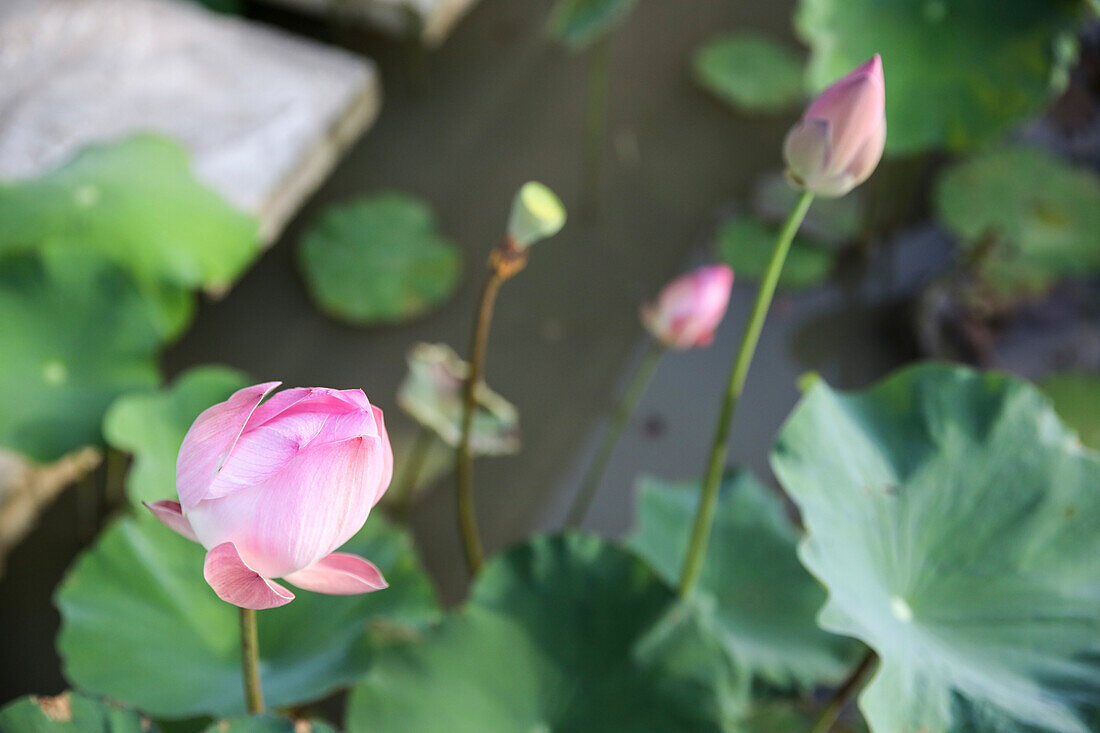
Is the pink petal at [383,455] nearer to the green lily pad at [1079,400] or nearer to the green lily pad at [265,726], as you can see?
the green lily pad at [265,726]

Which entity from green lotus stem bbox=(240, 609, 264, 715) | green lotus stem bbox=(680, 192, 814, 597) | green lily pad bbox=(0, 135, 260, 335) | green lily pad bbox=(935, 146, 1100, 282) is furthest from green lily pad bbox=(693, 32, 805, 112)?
green lotus stem bbox=(240, 609, 264, 715)

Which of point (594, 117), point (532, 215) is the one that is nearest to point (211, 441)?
point (532, 215)

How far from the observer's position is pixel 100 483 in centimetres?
174

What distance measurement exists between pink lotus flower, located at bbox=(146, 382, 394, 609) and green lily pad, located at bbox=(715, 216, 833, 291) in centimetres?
161

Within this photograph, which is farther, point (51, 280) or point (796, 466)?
point (51, 280)

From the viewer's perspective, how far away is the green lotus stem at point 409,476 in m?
1.72

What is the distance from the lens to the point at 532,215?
30.5 inches

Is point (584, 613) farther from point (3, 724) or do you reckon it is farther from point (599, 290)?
point (599, 290)

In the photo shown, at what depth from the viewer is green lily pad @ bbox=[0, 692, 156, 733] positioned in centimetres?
60

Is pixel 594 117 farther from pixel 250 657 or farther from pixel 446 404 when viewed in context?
pixel 250 657

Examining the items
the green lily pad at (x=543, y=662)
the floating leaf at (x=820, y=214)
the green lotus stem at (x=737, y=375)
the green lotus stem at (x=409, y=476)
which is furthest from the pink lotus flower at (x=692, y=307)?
the floating leaf at (x=820, y=214)

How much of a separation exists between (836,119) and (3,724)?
716mm

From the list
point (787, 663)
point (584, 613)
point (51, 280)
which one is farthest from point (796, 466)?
point (51, 280)

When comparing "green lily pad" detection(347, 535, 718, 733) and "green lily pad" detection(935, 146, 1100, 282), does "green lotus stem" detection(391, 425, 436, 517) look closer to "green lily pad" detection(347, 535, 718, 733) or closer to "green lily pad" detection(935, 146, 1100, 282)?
"green lily pad" detection(347, 535, 718, 733)
